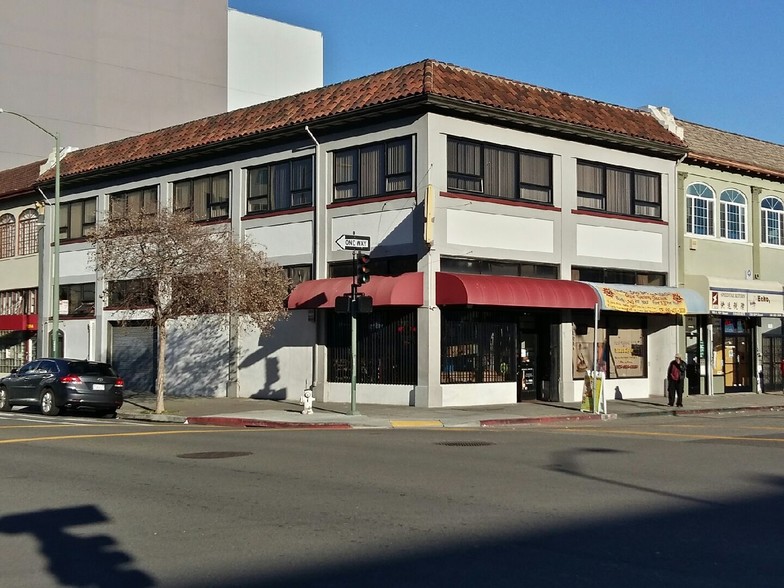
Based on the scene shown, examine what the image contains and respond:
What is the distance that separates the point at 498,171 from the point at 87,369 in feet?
42.4

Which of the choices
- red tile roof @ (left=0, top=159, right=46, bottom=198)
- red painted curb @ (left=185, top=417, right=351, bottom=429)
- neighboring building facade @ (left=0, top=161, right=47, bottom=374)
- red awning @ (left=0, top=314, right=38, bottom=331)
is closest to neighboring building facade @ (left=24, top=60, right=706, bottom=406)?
red painted curb @ (left=185, top=417, right=351, bottom=429)

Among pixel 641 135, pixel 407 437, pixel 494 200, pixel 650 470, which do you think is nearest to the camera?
pixel 650 470

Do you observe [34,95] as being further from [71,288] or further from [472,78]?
[472,78]

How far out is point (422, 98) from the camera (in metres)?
25.6

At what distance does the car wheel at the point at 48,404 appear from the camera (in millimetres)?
25378

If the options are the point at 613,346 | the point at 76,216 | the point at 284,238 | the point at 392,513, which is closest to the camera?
the point at 392,513

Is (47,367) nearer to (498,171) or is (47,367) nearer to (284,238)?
(284,238)

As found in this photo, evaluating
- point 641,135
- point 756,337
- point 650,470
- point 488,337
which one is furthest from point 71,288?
point 650,470

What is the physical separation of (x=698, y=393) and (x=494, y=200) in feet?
38.2

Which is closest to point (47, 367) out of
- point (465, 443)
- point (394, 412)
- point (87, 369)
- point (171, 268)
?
point (87, 369)

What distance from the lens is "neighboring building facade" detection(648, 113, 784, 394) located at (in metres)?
32.8

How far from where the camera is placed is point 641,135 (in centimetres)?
3080

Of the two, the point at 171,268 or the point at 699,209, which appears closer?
the point at 171,268

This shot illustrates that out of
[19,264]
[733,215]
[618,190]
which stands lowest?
[19,264]
